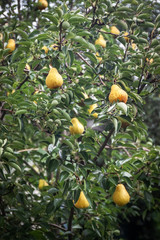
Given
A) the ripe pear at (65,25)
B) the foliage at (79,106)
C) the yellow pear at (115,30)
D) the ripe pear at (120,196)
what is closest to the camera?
the ripe pear at (65,25)

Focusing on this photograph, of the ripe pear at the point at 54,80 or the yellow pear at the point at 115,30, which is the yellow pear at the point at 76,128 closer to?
the ripe pear at the point at 54,80

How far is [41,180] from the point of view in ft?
6.26

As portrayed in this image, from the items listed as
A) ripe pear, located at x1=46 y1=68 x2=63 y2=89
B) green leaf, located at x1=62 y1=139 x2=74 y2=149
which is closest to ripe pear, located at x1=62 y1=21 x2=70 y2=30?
ripe pear, located at x1=46 y1=68 x2=63 y2=89

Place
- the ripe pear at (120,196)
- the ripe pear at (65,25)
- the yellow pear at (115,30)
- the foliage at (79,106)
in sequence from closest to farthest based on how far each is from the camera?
the ripe pear at (65,25) < the foliage at (79,106) < the ripe pear at (120,196) < the yellow pear at (115,30)

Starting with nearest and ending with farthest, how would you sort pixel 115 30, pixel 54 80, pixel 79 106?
pixel 54 80
pixel 79 106
pixel 115 30

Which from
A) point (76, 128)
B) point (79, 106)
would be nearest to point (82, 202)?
point (76, 128)

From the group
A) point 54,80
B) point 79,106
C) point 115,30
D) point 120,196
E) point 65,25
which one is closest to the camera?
point 65,25

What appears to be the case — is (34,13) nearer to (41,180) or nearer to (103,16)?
(103,16)

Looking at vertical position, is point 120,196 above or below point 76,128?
below

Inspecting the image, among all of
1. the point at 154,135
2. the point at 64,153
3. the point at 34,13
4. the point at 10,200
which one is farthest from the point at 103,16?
the point at 154,135

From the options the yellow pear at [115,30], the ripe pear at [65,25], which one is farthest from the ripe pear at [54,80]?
the yellow pear at [115,30]

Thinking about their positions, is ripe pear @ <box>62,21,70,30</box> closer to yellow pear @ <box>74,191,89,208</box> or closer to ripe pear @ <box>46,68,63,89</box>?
ripe pear @ <box>46,68,63,89</box>

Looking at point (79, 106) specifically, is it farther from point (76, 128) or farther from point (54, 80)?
point (54, 80)

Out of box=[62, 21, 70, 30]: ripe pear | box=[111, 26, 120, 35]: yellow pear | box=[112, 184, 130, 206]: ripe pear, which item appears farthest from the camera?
box=[111, 26, 120, 35]: yellow pear
